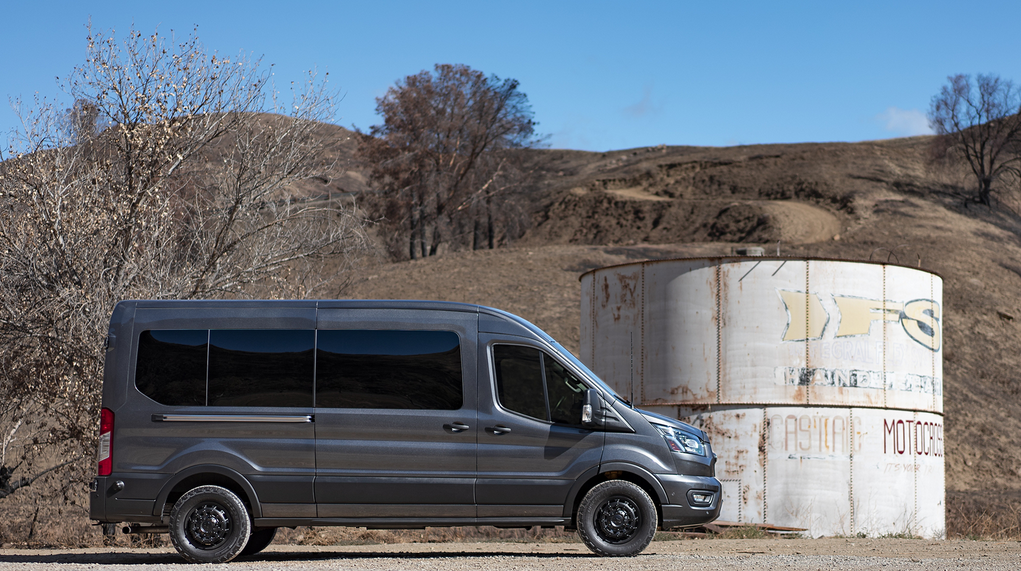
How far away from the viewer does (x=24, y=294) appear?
14.1 m

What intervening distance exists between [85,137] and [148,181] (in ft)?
5.18

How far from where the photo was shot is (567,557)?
31.5 ft

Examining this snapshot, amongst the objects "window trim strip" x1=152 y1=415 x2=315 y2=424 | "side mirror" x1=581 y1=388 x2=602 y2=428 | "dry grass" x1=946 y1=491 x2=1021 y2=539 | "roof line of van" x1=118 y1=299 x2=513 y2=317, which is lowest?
"dry grass" x1=946 y1=491 x2=1021 y2=539

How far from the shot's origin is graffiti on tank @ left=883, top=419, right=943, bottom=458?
1666cm

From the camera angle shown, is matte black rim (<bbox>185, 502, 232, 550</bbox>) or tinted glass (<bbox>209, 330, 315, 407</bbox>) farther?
tinted glass (<bbox>209, 330, 315, 407</bbox>)

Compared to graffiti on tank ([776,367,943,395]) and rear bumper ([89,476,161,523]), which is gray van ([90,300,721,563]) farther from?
graffiti on tank ([776,367,943,395])

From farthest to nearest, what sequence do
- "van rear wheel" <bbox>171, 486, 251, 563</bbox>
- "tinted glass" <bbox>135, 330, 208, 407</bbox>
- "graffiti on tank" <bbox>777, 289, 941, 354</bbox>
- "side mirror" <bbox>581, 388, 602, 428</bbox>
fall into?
"graffiti on tank" <bbox>777, 289, 941, 354</bbox>, "tinted glass" <bbox>135, 330, 208, 407</bbox>, "side mirror" <bbox>581, 388, 602, 428</bbox>, "van rear wheel" <bbox>171, 486, 251, 563</bbox>

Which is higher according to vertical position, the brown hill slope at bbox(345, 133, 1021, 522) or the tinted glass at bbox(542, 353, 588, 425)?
the brown hill slope at bbox(345, 133, 1021, 522)

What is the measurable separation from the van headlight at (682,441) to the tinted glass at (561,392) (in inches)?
32.7

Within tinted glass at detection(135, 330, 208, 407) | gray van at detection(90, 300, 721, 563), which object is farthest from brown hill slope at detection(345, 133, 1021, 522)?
tinted glass at detection(135, 330, 208, 407)

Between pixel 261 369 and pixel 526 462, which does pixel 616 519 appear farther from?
pixel 261 369

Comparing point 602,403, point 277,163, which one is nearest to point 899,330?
point 602,403

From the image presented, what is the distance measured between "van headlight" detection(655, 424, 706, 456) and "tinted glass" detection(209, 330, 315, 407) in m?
3.44

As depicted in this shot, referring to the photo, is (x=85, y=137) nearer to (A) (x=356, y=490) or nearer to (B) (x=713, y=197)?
(A) (x=356, y=490)
